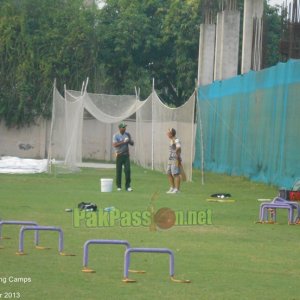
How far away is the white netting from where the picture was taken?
2767 centimetres

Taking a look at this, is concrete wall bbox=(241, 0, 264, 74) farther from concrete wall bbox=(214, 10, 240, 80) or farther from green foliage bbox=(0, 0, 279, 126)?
Answer: green foliage bbox=(0, 0, 279, 126)

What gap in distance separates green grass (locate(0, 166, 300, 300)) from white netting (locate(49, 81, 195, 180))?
683cm

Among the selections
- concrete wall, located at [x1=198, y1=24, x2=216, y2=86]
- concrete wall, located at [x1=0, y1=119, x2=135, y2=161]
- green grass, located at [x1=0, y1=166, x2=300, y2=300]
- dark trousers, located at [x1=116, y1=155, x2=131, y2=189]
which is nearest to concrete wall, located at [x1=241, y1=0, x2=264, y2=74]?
concrete wall, located at [x1=198, y1=24, x2=216, y2=86]

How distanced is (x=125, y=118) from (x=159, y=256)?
72.2 feet

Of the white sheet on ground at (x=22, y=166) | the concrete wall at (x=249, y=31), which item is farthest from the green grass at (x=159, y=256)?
the concrete wall at (x=249, y=31)

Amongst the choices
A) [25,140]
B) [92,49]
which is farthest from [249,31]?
[25,140]

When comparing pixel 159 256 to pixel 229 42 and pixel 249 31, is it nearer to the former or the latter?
pixel 249 31

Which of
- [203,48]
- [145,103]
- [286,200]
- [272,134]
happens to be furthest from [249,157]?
[203,48]

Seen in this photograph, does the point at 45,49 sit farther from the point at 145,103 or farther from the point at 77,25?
the point at 145,103

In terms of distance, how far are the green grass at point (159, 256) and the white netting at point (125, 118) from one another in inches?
269

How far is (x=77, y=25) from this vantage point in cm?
4444

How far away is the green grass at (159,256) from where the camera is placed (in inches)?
365

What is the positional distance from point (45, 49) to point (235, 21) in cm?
1194

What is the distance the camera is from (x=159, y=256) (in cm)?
1170
